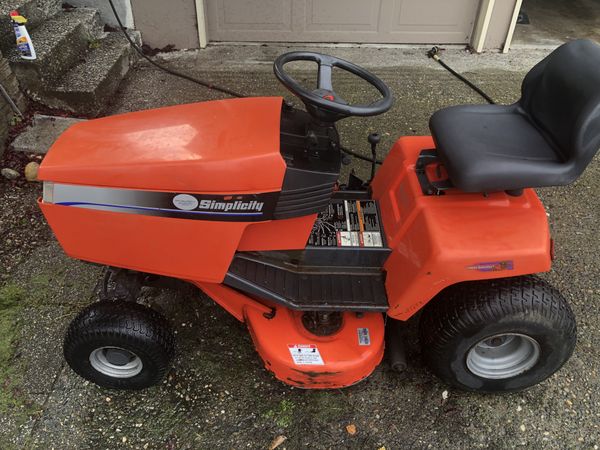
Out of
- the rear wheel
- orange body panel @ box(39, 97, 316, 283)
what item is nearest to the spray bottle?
orange body panel @ box(39, 97, 316, 283)

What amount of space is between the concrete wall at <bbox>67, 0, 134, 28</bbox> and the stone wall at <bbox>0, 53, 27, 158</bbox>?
4.35ft

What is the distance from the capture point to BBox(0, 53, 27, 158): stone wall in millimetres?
3272

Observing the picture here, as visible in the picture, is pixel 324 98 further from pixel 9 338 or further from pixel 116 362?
pixel 9 338

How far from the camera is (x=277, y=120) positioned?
1886 mm

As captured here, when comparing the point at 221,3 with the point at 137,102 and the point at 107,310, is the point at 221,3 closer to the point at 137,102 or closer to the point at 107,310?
the point at 137,102

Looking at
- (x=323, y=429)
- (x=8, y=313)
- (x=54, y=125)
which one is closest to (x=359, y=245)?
(x=323, y=429)

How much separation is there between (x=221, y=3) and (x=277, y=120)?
11.0ft

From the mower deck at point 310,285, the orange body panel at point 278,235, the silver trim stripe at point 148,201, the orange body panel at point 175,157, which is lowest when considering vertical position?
the mower deck at point 310,285

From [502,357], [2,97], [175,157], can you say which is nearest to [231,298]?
[175,157]

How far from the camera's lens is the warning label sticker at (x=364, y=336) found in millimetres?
2037

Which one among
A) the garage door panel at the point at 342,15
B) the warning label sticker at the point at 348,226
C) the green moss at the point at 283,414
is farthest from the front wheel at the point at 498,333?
the garage door panel at the point at 342,15

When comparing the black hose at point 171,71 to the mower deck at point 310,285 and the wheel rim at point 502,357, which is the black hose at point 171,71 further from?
the wheel rim at point 502,357

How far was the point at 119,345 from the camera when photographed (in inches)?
76.0

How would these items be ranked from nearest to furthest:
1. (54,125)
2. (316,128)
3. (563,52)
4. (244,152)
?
(244,152) < (316,128) < (563,52) < (54,125)
